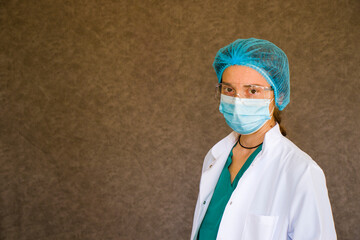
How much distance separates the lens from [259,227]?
1150mm

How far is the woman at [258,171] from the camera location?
109 centimetres

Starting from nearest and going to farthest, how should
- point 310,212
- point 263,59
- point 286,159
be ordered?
1. point 310,212
2. point 286,159
3. point 263,59

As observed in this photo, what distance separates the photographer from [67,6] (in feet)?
8.69

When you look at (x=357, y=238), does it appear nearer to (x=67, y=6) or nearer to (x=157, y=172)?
(x=157, y=172)

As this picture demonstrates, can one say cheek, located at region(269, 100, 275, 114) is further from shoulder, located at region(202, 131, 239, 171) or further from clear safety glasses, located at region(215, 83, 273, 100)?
shoulder, located at region(202, 131, 239, 171)

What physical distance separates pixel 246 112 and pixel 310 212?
1.50 feet

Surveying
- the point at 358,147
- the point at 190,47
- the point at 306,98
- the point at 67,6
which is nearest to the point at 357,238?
the point at 358,147

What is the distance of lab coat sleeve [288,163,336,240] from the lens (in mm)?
1057

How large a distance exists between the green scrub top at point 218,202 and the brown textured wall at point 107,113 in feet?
3.67

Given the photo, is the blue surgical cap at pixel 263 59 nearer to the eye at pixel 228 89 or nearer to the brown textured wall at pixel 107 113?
the eye at pixel 228 89

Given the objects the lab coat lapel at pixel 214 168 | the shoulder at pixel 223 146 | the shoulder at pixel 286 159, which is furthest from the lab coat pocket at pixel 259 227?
the shoulder at pixel 223 146

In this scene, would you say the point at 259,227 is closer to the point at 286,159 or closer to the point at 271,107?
the point at 286,159

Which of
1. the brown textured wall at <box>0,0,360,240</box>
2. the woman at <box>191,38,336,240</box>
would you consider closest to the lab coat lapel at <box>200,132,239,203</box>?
the woman at <box>191,38,336,240</box>

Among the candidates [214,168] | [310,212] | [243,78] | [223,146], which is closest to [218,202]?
[214,168]
